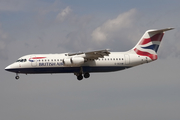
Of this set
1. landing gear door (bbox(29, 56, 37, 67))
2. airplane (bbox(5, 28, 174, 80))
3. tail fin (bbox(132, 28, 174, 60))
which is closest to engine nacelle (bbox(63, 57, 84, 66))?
airplane (bbox(5, 28, 174, 80))

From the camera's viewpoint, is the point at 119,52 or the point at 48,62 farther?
the point at 119,52

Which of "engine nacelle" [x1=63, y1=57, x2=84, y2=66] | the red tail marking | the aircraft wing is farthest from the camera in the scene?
the red tail marking

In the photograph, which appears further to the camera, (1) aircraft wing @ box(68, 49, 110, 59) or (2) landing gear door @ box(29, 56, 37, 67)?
(2) landing gear door @ box(29, 56, 37, 67)

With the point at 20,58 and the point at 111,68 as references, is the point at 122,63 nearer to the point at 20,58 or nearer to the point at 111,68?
the point at 111,68

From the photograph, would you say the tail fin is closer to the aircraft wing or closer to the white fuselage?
the white fuselage

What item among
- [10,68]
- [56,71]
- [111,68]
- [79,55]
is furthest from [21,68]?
[111,68]

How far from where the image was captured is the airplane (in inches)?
1375

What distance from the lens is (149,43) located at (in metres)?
37.9

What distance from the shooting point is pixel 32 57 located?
35.3 metres

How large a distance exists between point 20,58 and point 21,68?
1144 millimetres

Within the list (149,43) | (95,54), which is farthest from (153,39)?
(95,54)

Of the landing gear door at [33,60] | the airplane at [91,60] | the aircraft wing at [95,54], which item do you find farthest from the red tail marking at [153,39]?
the landing gear door at [33,60]

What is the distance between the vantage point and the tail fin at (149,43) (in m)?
37.6

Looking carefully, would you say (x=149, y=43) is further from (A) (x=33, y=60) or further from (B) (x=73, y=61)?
(A) (x=33, y=60)
